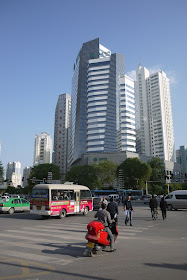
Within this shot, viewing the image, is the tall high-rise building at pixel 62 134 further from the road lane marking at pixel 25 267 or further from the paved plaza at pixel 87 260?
the road lane marking at pixel 25 267

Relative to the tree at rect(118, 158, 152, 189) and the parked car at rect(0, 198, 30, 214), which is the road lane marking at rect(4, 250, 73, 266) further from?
the tree at rect(118, 158, 152, 189)

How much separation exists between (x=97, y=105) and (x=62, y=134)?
194 ft

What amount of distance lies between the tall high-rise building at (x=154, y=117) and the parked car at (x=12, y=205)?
153 metres

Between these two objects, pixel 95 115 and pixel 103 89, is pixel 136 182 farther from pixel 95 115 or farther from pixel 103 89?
pixel 103 89

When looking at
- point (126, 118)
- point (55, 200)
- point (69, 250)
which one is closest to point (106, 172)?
point (126, 118)

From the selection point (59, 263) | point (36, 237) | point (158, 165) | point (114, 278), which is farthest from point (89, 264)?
point (158, 165)

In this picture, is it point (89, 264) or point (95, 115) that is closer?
point (89, 264)

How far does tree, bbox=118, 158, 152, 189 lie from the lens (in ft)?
239

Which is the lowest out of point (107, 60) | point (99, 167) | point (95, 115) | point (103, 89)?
point (99, 167)

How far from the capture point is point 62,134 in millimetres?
176625

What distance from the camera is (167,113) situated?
605 feet

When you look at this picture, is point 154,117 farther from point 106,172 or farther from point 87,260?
point 87,260

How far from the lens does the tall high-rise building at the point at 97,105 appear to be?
122 m

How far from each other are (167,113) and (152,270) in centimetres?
18978
